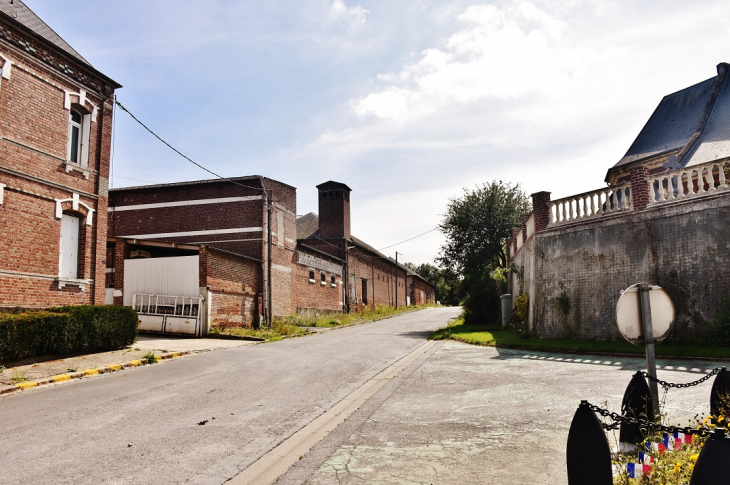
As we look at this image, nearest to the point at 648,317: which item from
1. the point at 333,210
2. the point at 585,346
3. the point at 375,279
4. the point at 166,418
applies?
the point at 166,418

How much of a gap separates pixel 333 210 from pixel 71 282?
2662 centimetres

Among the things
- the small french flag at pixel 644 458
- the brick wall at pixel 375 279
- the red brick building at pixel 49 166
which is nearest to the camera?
the small french flag at pixel 644 458

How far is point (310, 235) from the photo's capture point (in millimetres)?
41031

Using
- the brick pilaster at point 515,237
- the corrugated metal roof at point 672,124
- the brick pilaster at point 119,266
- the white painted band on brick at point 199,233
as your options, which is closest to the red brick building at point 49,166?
the brick pilaster at point 119,266

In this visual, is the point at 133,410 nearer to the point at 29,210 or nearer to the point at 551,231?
the point at 29,210

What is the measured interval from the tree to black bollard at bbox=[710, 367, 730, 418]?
2244 cm

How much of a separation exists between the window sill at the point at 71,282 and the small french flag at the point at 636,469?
15023 mm

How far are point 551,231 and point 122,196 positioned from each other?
23959mm

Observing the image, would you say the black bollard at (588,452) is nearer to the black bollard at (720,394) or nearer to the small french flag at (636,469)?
the small french flag at (636,469)


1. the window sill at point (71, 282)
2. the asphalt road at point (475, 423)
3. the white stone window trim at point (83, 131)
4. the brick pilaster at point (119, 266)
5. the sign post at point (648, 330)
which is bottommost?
the asphalt road at point (475, 423)

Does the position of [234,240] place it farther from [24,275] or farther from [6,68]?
[6,68]

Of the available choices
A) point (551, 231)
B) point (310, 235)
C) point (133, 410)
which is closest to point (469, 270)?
point (551, 231)

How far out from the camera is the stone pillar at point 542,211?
53.6 ft

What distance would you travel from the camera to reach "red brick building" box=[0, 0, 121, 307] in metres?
13.0
